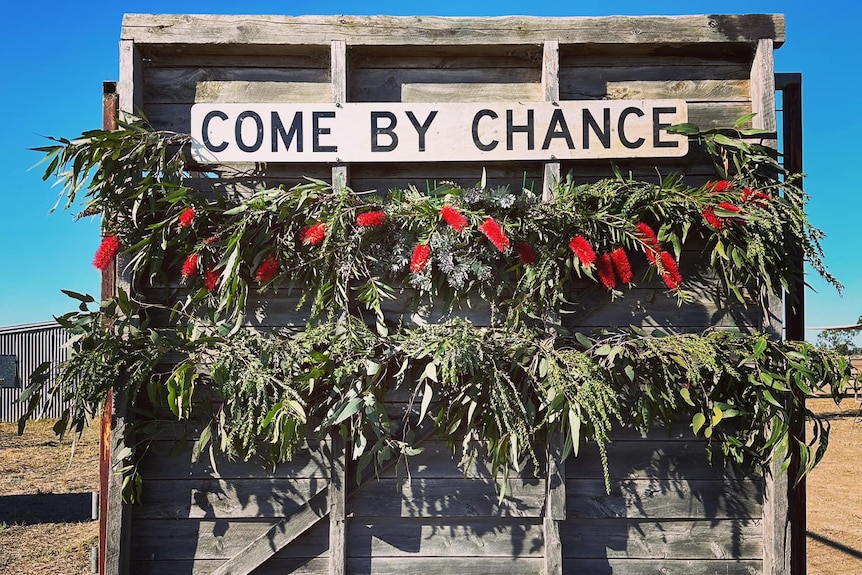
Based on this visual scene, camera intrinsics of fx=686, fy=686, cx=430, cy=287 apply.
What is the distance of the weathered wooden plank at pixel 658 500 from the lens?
3658 mm

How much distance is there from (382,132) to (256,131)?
0.67 meters

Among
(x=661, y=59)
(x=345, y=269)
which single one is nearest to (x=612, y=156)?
(x=661, y=59)

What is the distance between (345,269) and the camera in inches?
136

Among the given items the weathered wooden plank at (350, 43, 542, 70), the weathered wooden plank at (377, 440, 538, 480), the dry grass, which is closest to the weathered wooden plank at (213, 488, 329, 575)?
the weathered wooden plank at (377, 440, 538, 480)

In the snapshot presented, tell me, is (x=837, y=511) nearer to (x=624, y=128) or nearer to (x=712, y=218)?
(x=712, y=218)

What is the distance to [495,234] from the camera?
3293mm

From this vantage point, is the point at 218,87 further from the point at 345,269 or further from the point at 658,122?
the point at 658,122

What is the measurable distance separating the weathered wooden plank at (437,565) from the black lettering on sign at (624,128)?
→ 89.0 inches

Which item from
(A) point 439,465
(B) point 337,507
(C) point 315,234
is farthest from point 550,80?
(B) point 337,507

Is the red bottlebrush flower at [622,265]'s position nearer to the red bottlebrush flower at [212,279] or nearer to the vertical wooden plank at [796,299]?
the vertical wooden plank at [796,299]

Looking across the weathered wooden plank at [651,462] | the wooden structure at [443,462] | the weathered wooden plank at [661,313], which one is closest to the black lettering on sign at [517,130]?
the wooden structure at [443,462]

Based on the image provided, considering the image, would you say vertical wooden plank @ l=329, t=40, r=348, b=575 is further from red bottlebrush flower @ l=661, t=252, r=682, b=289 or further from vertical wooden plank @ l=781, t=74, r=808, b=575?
vertical wooden plank @ l=781, t=74, r=808, b=575

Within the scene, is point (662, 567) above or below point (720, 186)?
below

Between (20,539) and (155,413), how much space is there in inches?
141
